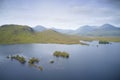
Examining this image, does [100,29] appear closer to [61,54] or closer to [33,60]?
[61,54]

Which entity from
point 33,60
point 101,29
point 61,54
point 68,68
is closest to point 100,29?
point 101,29

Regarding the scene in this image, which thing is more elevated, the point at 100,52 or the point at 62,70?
the point at 100,52

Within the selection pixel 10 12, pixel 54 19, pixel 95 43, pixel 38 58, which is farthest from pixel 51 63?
pixel 95 43

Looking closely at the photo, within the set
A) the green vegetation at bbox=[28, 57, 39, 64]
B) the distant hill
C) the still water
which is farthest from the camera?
the distant hill

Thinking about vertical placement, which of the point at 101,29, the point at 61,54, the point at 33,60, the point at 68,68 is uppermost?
the point at 101,29

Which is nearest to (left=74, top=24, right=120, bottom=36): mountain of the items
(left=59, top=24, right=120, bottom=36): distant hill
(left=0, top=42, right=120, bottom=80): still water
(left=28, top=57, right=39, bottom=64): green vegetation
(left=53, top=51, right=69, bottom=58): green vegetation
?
(left=59, top=24, right=120, bottom=36): distant hill

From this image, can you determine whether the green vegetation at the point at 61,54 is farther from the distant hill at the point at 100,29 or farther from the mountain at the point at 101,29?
the mountain at the point at 101,29

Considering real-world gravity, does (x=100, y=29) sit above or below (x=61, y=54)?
above

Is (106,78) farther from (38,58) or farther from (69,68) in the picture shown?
(38,58)

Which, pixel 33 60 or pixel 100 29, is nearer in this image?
pixel 33 60

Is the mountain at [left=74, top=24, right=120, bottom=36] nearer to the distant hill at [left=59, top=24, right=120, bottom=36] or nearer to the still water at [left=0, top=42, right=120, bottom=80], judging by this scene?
the distant hill at [left=59, top=24, right=120, bottom=36]

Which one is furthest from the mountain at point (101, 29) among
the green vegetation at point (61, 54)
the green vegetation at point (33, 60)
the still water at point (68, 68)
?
the green vegetation at point (33, 60)
